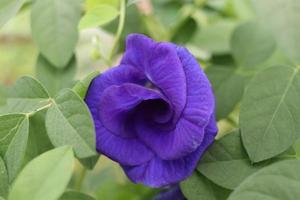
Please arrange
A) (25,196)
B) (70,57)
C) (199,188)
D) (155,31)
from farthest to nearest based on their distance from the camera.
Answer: (155,31) → (70,57) → (199,188) → (25,196)

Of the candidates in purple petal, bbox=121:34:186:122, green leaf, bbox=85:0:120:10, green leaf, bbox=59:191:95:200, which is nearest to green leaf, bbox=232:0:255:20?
green leaf, bbox=85:0:120:10

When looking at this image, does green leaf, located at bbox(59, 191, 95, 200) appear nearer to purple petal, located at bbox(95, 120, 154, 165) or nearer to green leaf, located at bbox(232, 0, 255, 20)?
purple petal, located at bbox(95, 120, 154, 165)

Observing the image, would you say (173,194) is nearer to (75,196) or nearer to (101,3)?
(75,196)

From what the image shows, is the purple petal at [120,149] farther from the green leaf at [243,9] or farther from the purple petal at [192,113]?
the green leaf at [243,9]

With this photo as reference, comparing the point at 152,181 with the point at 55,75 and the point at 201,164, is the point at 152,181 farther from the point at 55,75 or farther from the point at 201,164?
the point at 55,75

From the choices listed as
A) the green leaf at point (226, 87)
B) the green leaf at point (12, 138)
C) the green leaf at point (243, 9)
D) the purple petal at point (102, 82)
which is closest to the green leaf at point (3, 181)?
the green leaf at point (12, 138)

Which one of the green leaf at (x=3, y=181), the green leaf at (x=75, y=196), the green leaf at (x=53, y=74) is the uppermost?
the green leaf at (x=3, y=181)

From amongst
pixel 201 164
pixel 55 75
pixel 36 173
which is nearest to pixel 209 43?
pixel 55 75

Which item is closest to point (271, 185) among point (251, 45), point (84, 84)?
point (84, 84)

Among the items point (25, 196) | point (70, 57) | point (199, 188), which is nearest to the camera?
point (25, 196)
